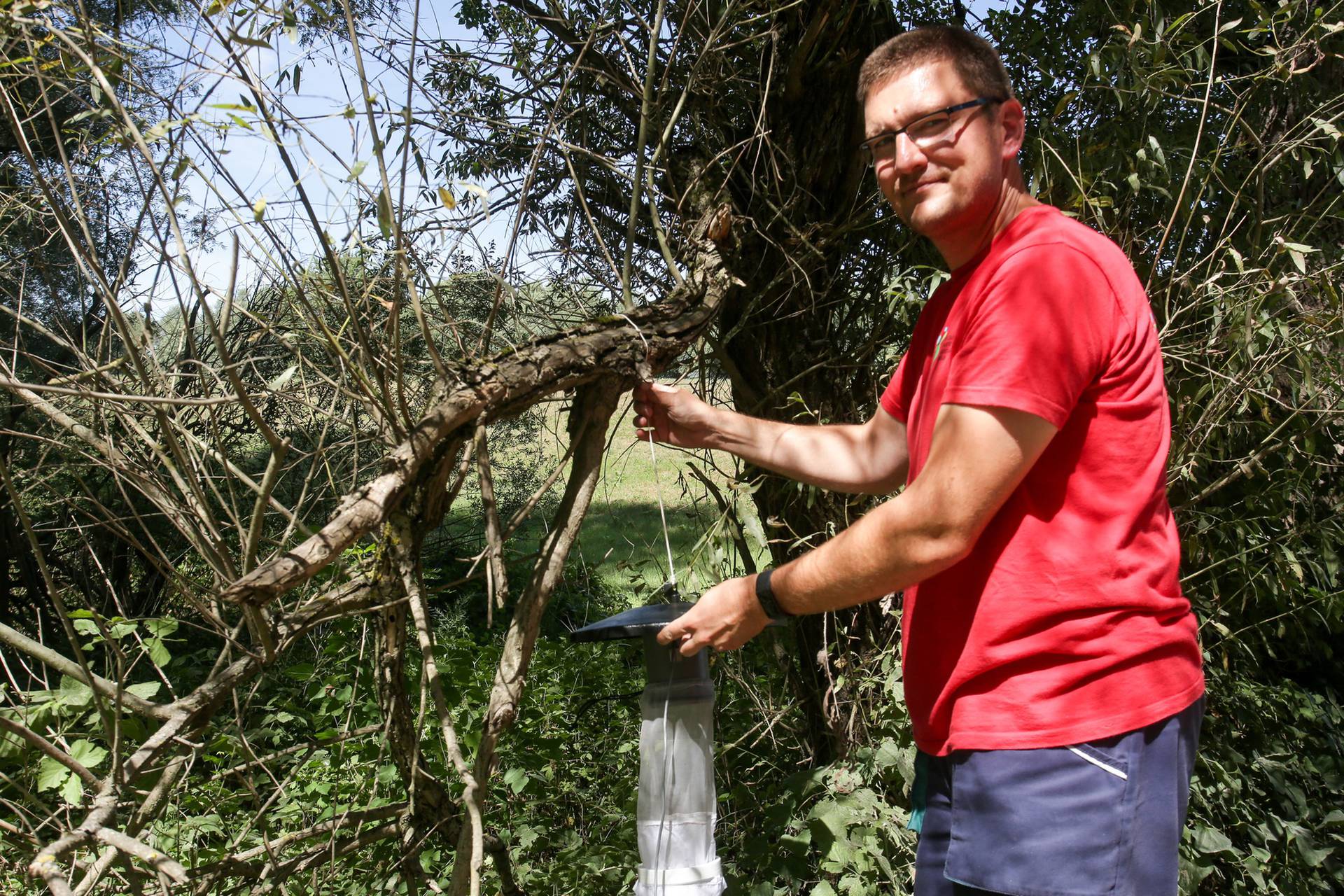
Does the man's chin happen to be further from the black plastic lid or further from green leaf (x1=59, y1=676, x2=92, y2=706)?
green leaf (x1=59, y1=676, x2=92, y2=706)

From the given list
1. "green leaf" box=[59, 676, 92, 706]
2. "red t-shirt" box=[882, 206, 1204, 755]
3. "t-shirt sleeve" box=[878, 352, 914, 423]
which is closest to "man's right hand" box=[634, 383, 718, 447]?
"t-shirt sleeve" box=[878, 352, 914, 423]

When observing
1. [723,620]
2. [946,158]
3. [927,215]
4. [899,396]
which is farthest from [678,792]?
[946,158]

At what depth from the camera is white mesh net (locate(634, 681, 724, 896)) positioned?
182cm

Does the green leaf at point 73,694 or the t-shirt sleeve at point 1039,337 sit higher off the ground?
the t-shirt sleeve at point 1039,337

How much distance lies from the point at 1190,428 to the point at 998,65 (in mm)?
1766

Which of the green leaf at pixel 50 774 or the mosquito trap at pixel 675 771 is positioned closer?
the mosquito trap at pixel 675 771

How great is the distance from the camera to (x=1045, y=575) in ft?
5.01

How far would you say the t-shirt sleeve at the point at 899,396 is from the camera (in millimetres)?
2027

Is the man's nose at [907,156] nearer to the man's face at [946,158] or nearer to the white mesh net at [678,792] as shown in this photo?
the man's face at [946,158]

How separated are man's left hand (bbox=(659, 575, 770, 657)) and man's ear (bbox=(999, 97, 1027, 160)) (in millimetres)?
897

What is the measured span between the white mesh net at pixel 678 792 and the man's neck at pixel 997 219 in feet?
3.14

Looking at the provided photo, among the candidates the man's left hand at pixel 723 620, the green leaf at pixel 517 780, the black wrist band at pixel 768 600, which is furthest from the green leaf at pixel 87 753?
the black wrist band at pixel 768 600

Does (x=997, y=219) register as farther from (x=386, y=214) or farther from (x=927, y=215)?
(x=386, y=214)

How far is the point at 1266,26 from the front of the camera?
271 cm
